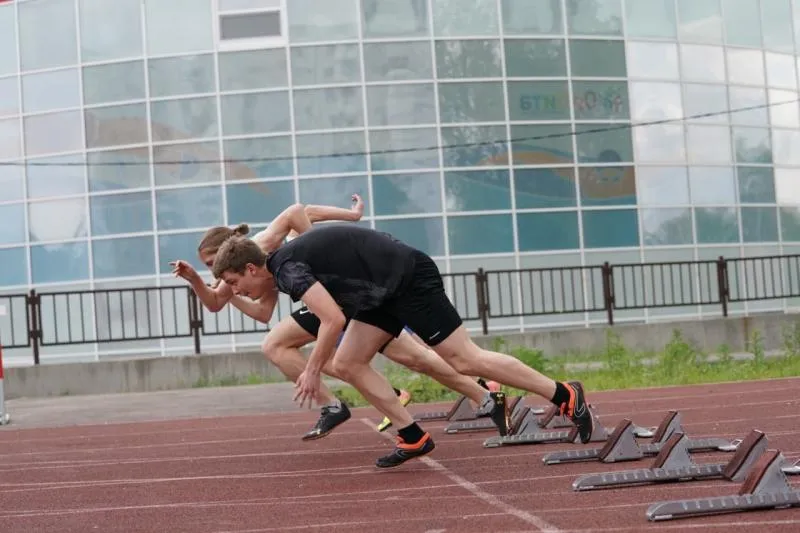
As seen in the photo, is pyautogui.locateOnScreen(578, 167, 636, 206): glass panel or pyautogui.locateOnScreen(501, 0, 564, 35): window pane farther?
pyautogui.locateOnScreen(578, 167, 636, 206): glass panel

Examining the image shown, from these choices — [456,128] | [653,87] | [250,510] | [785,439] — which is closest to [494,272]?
[456,128]

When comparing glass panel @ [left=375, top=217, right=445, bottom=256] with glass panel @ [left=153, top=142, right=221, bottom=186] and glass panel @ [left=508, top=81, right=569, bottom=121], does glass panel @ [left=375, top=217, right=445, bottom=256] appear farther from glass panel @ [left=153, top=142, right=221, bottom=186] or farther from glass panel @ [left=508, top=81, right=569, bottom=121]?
glass panel @ [left=153, top=142, right=221, bottom=186]

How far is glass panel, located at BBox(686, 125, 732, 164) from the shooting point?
83.8 feet

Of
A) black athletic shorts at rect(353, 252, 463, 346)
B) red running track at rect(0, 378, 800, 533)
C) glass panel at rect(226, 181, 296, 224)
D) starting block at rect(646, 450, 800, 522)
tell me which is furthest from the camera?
glass panel at rect(226, 181, 296, 224)

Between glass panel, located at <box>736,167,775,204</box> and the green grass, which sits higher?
glass panel, located at <box>736,167,775,204</box>

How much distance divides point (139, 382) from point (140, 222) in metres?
4.52

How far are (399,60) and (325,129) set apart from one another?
1717 mm

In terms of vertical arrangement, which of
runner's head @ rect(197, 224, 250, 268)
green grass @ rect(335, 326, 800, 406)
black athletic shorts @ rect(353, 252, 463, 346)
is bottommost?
green grass @ rect(335, 326, 800, 406)

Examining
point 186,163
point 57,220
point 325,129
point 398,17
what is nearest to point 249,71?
point 325,129

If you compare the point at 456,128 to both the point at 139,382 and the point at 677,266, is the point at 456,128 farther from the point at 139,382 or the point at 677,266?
the point at 139,382

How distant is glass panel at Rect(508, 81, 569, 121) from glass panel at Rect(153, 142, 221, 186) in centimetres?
512

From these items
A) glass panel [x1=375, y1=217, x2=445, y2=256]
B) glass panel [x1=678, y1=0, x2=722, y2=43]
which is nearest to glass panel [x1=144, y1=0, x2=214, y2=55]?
glass panel [x1=375, y1=217, x2=445, y2=256]

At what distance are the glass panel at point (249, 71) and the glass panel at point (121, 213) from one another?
7.79ft

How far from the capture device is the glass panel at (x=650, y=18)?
2505 cm
